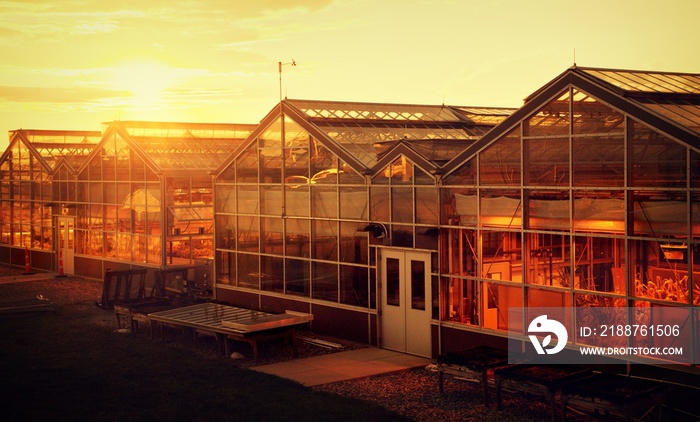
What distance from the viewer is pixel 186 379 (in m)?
15.1

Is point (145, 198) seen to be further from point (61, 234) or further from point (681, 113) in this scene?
point (681, 113)

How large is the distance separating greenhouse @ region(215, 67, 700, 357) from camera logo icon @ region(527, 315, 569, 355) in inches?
14.2

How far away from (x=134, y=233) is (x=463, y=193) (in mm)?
15372

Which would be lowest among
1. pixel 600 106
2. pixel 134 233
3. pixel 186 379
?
pixel 186 379

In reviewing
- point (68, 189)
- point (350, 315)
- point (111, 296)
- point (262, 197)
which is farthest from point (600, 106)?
point (68, 189)

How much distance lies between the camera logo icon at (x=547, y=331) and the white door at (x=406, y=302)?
272 centimetres

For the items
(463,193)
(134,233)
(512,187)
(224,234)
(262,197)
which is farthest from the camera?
(134,233)

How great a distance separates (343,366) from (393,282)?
90.8 inches

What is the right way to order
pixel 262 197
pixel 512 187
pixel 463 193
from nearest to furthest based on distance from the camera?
pixel 512 187 < pixel 463 193 < pixel 262 197

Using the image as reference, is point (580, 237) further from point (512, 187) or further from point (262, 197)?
point (262, 197)

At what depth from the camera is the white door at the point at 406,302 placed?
652 inches

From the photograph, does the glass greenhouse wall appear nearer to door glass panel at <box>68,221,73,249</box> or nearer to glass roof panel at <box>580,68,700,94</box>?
glass roof panel at <box>580,68,700,94</box>

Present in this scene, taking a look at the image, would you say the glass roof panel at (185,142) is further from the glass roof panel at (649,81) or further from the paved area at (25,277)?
the glass roof panel at (649,81)

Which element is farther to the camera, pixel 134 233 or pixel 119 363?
pixel 134 233
